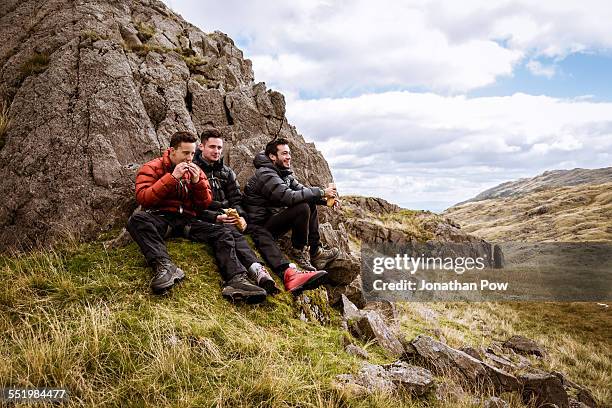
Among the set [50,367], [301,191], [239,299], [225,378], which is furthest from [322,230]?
[50,367]

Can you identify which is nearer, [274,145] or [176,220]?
[176,220]

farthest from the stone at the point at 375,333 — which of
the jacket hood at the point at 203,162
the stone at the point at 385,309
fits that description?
the jacket hood at the point at 203,162

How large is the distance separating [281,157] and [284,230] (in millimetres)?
1734

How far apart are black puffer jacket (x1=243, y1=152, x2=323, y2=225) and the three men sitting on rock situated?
22 millimetres

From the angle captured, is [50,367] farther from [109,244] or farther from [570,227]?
[570,227]

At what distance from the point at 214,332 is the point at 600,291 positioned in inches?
1473

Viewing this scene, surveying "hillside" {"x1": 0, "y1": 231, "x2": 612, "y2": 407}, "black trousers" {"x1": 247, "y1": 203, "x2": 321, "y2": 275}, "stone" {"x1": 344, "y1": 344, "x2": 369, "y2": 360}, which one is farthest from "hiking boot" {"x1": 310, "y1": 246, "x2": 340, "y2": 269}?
"stone" {"x1": 344, "y1": 344, "x2": 369, "y2": 360}

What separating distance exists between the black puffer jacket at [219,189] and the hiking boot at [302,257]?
1580 mm

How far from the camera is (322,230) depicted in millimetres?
12023

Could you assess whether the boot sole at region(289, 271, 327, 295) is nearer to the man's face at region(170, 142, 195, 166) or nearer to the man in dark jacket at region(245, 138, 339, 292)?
the man in dark jacket at region(245, 138, 339, 292)

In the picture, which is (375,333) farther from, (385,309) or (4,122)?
(4,122)

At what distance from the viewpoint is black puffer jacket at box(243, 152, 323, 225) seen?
343 inches

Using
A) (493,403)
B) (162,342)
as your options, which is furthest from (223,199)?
(493,403)

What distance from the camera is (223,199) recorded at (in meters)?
9.25
